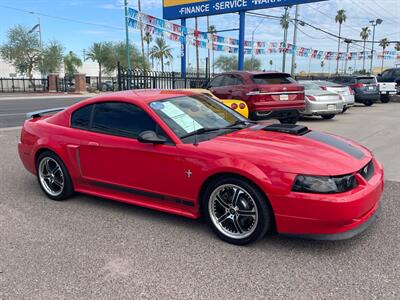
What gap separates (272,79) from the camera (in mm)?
10344

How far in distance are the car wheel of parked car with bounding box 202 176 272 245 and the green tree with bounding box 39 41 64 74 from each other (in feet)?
160

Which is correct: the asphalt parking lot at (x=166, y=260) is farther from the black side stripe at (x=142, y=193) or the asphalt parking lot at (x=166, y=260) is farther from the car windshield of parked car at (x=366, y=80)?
the car windshield of parked car at (x=366, y=80)

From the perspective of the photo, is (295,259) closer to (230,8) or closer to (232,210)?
(232,210)

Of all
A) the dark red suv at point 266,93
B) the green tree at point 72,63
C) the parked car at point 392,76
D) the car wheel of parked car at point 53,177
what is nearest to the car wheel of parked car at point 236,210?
the car wheel of parked car at point 53,177

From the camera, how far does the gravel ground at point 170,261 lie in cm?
294

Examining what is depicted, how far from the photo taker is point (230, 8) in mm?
17953

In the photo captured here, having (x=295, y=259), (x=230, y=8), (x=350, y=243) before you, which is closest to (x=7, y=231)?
(x=295, y=259)

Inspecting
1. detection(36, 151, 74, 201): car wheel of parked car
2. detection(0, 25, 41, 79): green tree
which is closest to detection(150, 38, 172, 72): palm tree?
detection(0, 25, 41, 79): green tree

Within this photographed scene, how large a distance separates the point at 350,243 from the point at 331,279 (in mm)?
742

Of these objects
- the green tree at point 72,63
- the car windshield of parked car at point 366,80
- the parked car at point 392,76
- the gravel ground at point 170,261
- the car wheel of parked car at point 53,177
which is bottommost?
the gravel ground at point 170,261

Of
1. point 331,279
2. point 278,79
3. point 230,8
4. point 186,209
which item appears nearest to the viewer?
point 331,279

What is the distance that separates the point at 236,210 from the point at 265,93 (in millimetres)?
6788

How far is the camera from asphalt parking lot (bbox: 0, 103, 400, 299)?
294cm

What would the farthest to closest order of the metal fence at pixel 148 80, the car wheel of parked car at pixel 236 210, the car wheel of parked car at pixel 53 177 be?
the metal fence at pixel 148 80 < the car wheel of parked car at pixel 53 177 < the car wheel of parked car at pixel 236 210
